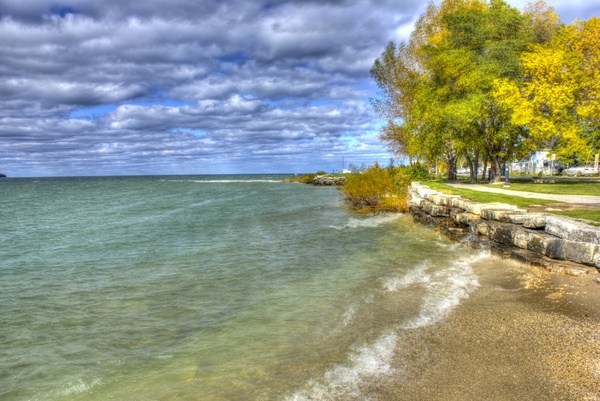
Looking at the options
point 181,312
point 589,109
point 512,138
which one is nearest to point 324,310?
point 181,312

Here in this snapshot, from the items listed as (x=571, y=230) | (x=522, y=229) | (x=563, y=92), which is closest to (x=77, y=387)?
(x=571, y=230)

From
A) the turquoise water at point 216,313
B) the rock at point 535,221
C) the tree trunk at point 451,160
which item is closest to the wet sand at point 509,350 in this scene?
the turquoise water at point 216,313

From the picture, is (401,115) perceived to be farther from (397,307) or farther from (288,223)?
(397,307)

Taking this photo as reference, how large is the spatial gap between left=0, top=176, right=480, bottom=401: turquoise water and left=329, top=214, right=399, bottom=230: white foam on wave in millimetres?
4190

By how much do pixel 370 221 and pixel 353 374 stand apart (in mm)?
18905

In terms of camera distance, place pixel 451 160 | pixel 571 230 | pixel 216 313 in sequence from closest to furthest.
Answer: pixel 216 313 < pixel 571 230 < pixel 451 160

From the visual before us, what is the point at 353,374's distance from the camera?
17.8 ft

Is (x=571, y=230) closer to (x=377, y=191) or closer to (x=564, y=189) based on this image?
(x=564, y=189)

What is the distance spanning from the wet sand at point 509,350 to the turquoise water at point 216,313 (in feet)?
1.39

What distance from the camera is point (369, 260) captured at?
523 inches

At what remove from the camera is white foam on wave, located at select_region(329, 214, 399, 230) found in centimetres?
2205

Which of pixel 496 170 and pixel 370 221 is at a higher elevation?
pixel 496 170

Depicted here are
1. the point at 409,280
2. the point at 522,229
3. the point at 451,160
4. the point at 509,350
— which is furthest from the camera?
the point at 451,160

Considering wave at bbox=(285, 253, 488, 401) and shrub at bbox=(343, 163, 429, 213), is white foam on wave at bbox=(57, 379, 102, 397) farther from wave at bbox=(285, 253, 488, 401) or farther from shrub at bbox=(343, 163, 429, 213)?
shrub at bbox=(343, 163, 429, 213)
